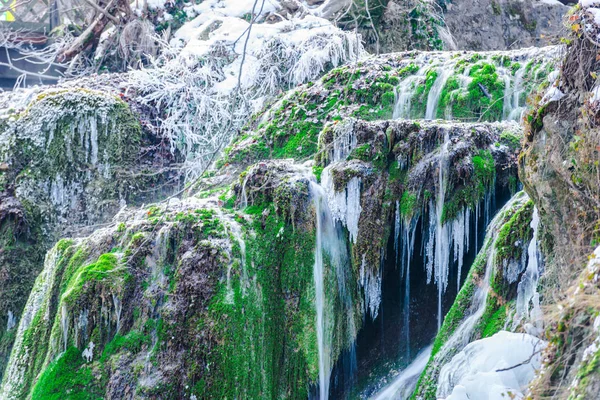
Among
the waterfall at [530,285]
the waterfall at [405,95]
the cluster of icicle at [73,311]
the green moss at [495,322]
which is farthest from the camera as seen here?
the waterfall at [405,95]

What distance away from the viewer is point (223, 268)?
6.77m

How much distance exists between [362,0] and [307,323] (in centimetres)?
741

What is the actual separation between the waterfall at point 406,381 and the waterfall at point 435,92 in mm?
3019

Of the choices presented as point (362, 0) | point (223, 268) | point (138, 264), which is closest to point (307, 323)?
point (223, 268)

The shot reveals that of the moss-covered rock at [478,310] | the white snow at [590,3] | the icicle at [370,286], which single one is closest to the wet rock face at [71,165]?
the icicle at [370,286]

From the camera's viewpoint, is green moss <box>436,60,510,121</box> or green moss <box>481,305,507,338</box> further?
green moss <box>436,60,510,121</box>

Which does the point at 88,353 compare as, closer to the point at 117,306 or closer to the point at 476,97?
the point at 117,306

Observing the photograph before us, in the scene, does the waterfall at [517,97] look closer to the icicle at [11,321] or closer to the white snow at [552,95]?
the white snow at [552,95]

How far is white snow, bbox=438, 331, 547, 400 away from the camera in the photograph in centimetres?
432

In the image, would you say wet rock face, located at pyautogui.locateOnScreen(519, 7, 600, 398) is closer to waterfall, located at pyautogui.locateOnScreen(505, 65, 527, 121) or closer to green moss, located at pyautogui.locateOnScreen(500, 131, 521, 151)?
green moss, located at pyautogui.locateOnScreen(500, 131, 521, 151)

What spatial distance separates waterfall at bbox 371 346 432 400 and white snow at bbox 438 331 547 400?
2.08 meters

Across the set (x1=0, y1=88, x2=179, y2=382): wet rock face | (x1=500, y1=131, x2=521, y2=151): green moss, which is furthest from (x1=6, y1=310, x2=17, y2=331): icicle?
(x1=500, y1=131, x2=521, y2=151): green moss

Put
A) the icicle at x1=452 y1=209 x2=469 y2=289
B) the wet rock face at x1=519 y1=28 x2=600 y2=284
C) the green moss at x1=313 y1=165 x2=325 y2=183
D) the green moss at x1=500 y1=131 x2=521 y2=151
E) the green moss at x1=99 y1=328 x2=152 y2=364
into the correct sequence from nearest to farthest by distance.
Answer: the wet rock face at x1=519 y1=28 x2=600 y2=284 → the green moss at x1=99 y1=328 x2=152 y2=364 → the icicle at x1=452 y1=209 x2=469 y2=289 → the green moss at x1=500 y1=131 x2=521 y2=151 → the green moss at x1=313 y1=165 x2=325 y2=183

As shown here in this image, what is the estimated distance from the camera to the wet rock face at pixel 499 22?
14703 millimetres
